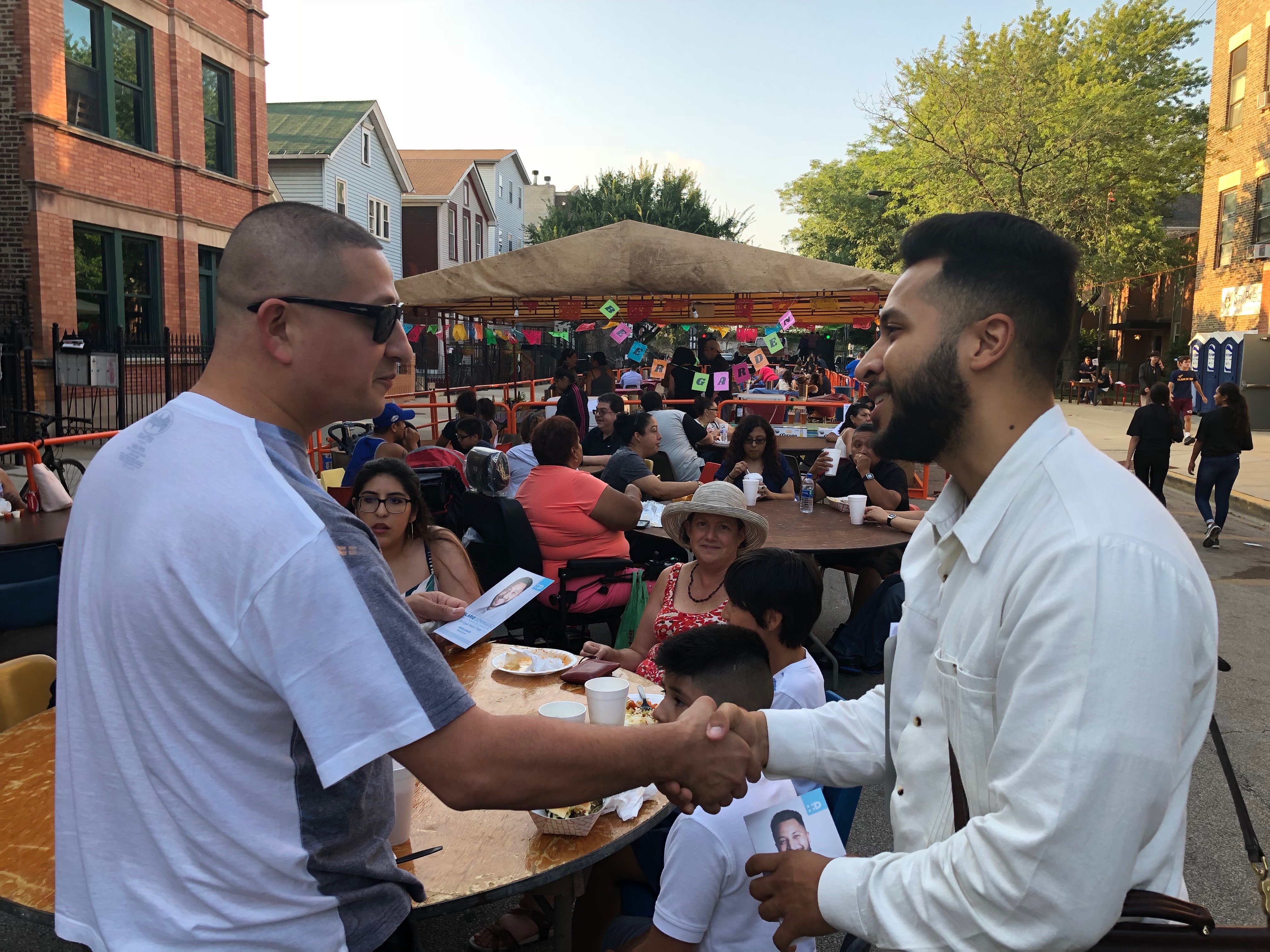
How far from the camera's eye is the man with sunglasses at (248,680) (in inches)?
52.5

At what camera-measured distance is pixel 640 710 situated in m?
3.02

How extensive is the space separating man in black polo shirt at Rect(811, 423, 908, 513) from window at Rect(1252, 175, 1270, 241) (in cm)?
2278

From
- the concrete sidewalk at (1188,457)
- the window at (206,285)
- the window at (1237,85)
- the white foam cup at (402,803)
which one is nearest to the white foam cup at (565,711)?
the white foam cup at (402,803)

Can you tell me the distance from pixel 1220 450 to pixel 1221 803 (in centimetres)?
750

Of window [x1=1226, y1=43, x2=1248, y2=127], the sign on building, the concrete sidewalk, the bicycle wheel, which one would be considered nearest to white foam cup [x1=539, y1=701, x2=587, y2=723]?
the concrete sidewalk

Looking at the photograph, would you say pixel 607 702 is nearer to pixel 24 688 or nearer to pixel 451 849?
pixel 451 849

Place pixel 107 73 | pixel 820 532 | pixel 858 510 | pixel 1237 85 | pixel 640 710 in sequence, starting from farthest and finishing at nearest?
1. pixel 1237 85
2. pixel 107 73
3. pixel 858 510
4. pixel 820 532
5. pixel 640 710

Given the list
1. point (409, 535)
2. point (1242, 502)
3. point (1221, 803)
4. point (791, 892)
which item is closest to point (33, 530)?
point (409, 535)

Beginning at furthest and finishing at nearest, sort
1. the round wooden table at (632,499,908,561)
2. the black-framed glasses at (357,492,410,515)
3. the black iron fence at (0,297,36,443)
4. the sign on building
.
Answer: the sign on building < the black iron fence at (0,297,36,443) < the round wooden table at (632,499,908,561) < the black-framed glasses at (357,492,410,515)

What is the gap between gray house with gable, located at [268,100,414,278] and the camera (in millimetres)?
29672

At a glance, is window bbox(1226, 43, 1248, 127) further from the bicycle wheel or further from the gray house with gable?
the bicycle wheel

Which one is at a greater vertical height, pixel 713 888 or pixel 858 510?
pixel 858 510

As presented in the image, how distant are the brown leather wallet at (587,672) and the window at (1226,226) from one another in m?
28.6

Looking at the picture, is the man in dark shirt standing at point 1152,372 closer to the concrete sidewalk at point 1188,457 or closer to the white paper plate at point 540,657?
the concrete sidewalk at point 1188,457
